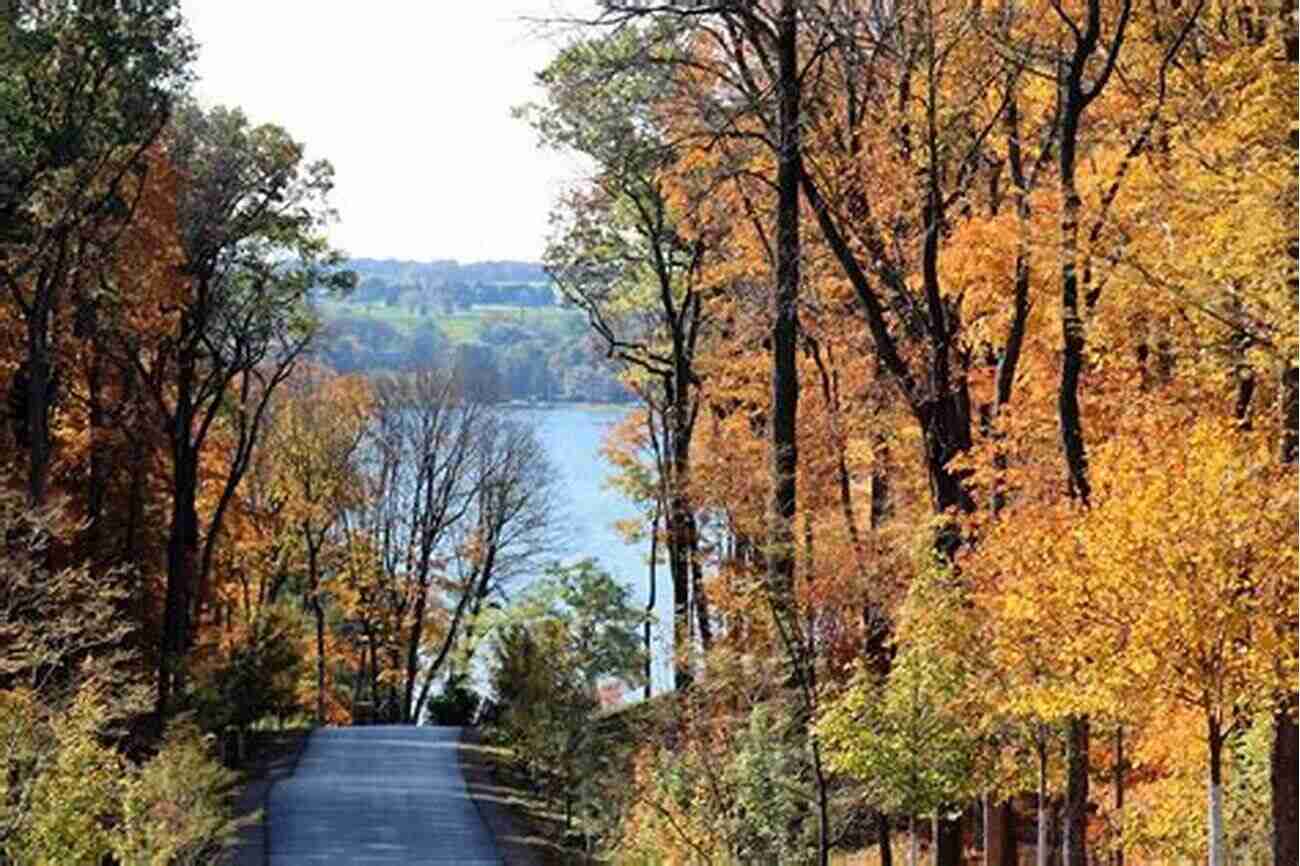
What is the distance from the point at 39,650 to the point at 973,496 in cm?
1052

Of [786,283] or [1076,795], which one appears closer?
[1076,795]

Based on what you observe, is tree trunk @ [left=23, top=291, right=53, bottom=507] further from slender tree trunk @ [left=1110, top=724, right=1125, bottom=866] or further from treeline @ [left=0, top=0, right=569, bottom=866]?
slender tree trunk @ [left=1110, top=724, right=1125, bottom=866]

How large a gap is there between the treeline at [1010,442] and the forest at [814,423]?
60 millimetres

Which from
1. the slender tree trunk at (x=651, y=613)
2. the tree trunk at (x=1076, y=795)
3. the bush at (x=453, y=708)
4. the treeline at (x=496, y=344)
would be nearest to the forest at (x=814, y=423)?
the tree trunk at (x=1076, y=795)

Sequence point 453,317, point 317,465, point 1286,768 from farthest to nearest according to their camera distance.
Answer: point 453,317
point 317,465
point 1286,768

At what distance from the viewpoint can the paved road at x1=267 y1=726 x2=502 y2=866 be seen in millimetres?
25047

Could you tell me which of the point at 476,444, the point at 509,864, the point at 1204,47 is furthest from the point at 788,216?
the point at 476,444

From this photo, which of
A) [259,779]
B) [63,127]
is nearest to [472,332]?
[259,779]

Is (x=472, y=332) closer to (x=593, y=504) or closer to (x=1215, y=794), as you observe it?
(x=593, y=504)

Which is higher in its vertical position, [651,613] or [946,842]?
[651,613]

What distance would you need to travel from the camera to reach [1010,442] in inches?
729

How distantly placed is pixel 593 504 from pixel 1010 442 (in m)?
83.3

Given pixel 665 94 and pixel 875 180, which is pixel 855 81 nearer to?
pixel 875 180

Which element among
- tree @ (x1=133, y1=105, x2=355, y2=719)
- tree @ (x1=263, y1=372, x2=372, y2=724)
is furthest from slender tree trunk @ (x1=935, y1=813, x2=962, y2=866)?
tree @ (x1=263, y1=372, x2=372, y2=724)
